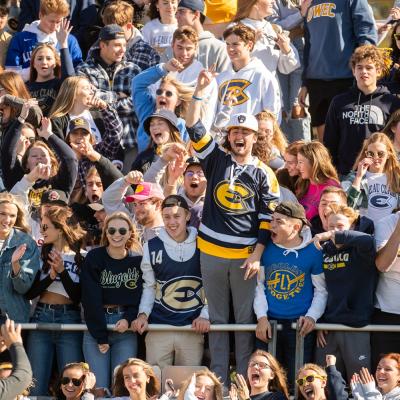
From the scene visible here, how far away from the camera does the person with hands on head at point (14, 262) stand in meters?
13.2

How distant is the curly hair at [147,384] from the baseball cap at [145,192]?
67.0 inches

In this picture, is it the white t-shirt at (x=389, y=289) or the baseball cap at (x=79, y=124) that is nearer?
the white t-shirt at (x=389, y=289)

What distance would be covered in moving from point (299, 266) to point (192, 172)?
1583 millimetres

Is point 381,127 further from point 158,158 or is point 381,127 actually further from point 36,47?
point 36,47

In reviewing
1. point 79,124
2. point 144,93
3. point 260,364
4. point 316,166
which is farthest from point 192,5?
point 260,364

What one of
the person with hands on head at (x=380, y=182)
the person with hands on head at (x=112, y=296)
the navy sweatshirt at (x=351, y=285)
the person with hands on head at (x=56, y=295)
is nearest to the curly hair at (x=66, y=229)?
the person with hands on head at (x=56, y=295)

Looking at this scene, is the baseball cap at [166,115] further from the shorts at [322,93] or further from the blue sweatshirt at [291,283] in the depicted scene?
the blue sweatshirt at [291,283]

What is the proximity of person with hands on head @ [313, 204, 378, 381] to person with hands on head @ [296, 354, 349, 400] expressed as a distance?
0.49 metres

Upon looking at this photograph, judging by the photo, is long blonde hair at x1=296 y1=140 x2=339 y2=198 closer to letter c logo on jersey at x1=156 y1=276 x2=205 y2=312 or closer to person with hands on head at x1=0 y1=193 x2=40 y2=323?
letter c logo on jersey at x1=156 y1=276 x2=205 y2=312

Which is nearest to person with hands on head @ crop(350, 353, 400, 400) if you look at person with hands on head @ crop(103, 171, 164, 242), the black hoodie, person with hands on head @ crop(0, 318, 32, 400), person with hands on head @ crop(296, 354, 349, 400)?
person with hands on head @ crop(296, 354, 349, 400)

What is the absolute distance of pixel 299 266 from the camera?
12883 mm

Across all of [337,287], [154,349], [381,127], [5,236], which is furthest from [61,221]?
[381,127]

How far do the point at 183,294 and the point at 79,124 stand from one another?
9.51 ft

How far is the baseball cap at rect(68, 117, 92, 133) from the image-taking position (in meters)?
15.2
